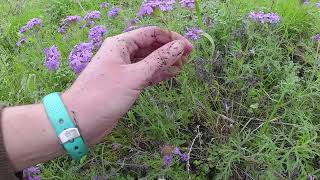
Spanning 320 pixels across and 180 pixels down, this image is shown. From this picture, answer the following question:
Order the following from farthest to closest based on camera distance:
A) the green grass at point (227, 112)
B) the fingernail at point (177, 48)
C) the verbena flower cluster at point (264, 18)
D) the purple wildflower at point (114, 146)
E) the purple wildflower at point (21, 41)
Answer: the purple wildflower at point (21, 41) → the verbena flower cluster at point (264, 18) → the purple wildflower at point (114, 146) → the green grass at point (227, 112) → the fingernail at point (177, 48)

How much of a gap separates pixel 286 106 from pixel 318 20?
75 cm

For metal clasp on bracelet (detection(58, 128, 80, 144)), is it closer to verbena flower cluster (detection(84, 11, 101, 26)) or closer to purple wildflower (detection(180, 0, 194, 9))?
purple wildflower (detection(180, 0, 194, 9))

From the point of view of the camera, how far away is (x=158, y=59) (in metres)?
1.63

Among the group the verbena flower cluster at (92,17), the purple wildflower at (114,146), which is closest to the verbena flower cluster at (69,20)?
the verbena flower cluster at (92,17)

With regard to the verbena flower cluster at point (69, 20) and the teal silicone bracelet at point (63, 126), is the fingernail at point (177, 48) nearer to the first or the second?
the teal silicone bracelet at point (63, 126)

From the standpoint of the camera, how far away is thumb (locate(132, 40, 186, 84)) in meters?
1.58

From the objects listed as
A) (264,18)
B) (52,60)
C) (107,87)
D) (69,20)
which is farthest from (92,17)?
(107,87)

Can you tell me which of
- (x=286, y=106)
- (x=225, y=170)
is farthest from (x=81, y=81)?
(x=286, y=106)

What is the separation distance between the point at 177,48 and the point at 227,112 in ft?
1.59

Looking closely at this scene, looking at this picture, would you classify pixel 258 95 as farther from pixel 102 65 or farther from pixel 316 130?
pixel 102 65

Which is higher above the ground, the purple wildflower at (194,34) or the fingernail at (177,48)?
the fingernail at (177,48)

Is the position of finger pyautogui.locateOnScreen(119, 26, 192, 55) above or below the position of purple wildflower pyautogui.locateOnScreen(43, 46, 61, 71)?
above

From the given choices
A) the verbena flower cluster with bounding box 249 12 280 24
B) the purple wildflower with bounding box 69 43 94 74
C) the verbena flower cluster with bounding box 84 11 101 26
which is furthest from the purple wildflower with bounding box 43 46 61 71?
the verbena flower cluster with bounding box 249 12 280 24

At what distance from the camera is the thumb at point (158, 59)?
1.58 m
